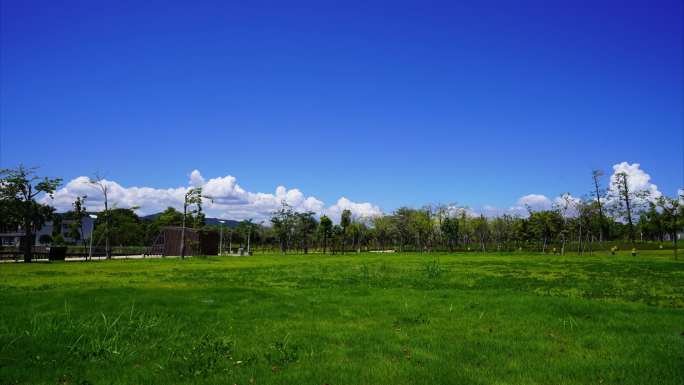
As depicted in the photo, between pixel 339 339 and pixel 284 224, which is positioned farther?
pixel 284 224

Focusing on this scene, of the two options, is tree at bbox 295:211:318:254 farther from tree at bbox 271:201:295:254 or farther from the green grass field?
the green grass field

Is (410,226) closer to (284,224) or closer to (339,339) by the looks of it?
(284,224)

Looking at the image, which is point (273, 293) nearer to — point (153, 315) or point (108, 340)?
point (153, 315)

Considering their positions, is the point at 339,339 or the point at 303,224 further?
the point at 303,224

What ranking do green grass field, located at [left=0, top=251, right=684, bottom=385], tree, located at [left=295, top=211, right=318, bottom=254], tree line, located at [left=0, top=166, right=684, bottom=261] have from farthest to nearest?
tree, located at [left=295, top=211, right=318, bottom=254] → tree line, located at [left=0, top=166, right=684, bottom=261] → green grass field, located at [left=0, top=251, right=684, bottom=385]

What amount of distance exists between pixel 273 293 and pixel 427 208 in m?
99.2

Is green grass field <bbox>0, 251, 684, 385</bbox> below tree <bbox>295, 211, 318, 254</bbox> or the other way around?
below

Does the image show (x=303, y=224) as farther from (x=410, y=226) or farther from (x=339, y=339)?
(x=339, y=339)

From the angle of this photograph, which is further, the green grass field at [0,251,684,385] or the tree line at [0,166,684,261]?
the tree line at [0,166,684,261]

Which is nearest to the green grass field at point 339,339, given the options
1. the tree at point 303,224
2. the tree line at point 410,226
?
the tree line at point 410,226

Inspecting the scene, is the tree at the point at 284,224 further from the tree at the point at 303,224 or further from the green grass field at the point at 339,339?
the green grass field at the point at 339,339

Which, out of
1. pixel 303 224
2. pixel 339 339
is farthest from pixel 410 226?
pixel 339 339

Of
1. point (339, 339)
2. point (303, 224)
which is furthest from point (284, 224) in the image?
point (339, 339)

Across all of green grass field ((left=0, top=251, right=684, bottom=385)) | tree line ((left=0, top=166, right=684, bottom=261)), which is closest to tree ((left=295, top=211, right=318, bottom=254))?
tree line ((left=0, top=166, right=684, bottom=261))
